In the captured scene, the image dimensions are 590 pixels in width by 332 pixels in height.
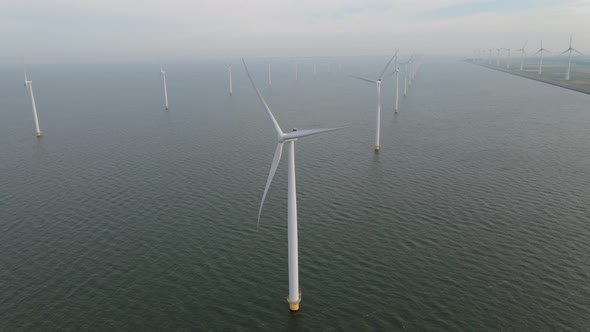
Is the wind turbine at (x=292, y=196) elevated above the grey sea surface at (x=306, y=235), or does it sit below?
above

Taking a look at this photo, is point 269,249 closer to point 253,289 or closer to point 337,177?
point 253,289

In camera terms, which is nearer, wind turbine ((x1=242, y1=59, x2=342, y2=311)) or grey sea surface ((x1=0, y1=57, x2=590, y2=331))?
wind turbine ((x1=242, y1=59, x2=342, y2=311))

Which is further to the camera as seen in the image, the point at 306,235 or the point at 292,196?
the point at 306,235

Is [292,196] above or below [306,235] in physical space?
above

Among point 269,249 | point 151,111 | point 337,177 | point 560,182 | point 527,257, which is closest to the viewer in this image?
point 527,257

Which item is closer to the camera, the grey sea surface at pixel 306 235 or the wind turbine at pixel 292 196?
the wind turbine at pixel 292 196

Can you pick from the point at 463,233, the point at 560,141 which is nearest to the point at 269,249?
the point at 463,233

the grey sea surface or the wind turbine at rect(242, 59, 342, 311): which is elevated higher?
the wind turbine at rect(242, 59, 342, 311)

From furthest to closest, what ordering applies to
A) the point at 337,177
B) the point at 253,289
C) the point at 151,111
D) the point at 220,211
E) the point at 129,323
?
the point at 151,111
the point at 337,177
the point at 220,211
the point at 253,289
the point at 129,323
